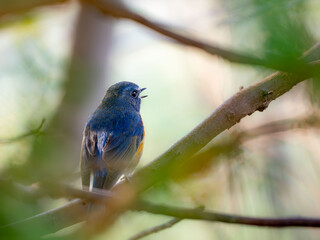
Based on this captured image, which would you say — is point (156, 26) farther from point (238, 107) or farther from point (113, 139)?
point (238, 107)

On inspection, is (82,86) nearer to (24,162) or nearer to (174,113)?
(174,113)

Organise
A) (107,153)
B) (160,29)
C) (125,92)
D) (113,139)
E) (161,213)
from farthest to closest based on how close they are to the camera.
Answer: (125,92) < (160,29) < (113,139) < (107,153) < (161,213)

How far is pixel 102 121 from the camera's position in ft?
10.9

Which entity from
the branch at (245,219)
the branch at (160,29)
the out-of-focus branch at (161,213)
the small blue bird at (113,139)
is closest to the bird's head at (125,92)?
the small blue bird at (113,139)

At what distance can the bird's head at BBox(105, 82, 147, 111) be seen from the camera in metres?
3.42

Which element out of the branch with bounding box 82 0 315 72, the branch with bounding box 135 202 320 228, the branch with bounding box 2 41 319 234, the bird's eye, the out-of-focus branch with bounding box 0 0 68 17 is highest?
the out-of-focus branch with bounding box 0 0 68 17

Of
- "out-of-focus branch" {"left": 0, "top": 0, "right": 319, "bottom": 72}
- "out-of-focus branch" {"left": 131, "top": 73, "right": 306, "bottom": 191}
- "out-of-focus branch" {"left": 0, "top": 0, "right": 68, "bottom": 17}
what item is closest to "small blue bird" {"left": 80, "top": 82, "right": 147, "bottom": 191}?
"out-of-focus branch" {"left": 0, "top": 0, "right": 319, "bottom": 72}

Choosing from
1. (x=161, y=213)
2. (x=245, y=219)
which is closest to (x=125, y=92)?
(x=245, y=219)

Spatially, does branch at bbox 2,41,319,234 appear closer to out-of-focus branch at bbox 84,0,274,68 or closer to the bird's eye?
out-of-focus branch at bbox 84,0,274,68

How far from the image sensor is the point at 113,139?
10.5 feet

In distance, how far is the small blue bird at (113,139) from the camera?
279 centimetres

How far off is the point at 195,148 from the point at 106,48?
391 cm

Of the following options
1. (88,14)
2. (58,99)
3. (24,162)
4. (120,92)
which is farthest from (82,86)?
(24,162)

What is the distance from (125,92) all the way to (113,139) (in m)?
0.43
